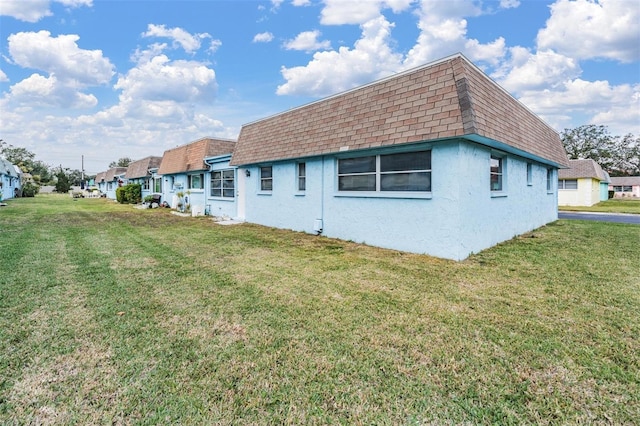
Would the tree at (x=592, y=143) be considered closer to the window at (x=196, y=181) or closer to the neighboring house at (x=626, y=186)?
the neighboring house at (x=626, y=186)

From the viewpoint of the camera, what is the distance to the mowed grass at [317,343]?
2080mm

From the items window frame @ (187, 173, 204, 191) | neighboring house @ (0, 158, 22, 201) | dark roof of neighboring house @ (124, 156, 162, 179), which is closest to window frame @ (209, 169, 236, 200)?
window frame @ (187, 173, 204, 191)

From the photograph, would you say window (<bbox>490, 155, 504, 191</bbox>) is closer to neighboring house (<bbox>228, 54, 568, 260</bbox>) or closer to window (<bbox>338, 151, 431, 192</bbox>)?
neighboring house (<bbox>228, 54, 568, 260</bbox>)

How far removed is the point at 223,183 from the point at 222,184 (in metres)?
0.14

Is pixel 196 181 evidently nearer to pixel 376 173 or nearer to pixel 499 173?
pixel 376 173

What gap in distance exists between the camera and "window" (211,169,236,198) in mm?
14906

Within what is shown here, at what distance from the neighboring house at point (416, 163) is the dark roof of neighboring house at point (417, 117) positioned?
0.03 meters

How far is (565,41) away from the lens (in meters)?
13.5

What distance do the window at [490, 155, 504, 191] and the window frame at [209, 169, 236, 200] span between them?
11002 mm

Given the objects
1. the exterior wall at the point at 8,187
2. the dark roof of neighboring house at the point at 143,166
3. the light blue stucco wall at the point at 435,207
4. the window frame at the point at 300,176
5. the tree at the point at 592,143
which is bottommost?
the light blue stucco wall at the point at 435,207

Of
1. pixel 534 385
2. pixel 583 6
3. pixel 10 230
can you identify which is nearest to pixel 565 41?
pixel 583 6

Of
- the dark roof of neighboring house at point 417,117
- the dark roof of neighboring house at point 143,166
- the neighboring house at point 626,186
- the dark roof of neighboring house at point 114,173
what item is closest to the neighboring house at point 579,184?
the dark roof of neighboring house at point 417,117

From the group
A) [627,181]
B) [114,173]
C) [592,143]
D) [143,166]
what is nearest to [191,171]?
[143,166]

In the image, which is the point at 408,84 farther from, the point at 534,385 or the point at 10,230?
the point at 10,230
